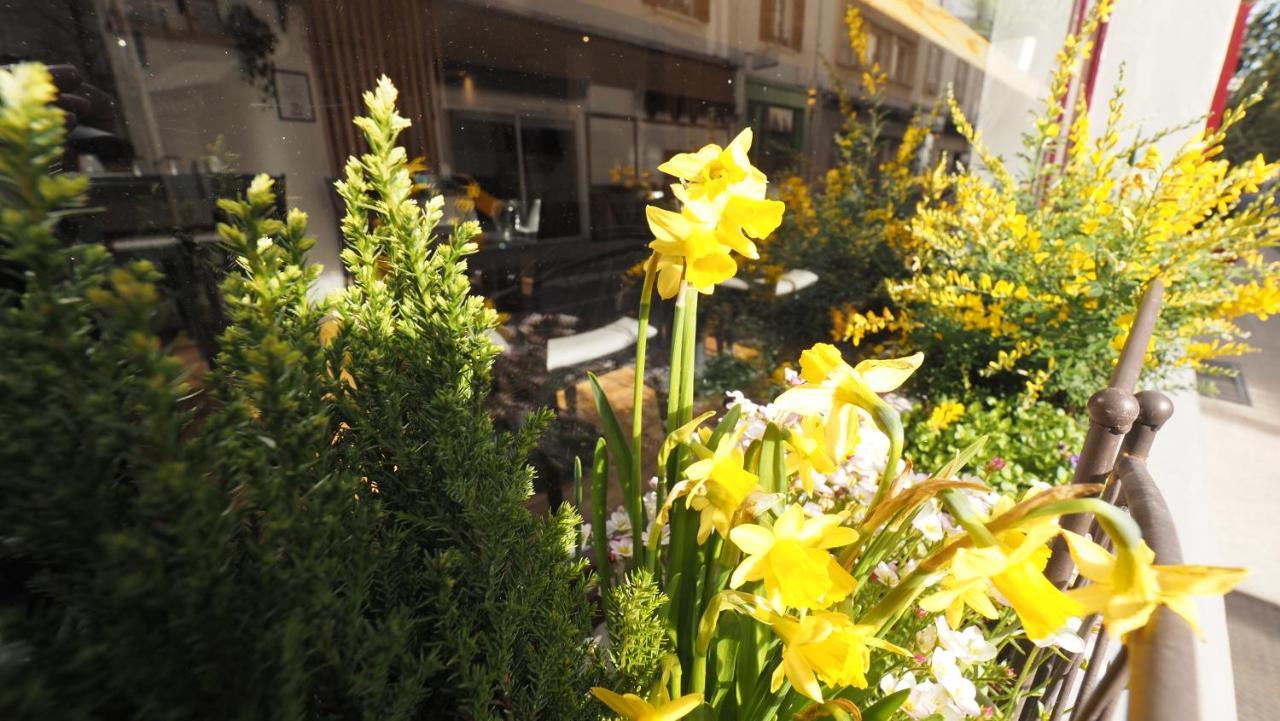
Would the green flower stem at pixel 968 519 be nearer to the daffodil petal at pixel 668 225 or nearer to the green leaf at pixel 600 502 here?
the daffodil petal at pixel 668 225

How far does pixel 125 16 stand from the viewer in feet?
2.72

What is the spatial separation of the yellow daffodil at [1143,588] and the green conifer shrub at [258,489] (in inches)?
20.2

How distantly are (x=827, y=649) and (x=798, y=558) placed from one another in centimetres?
10

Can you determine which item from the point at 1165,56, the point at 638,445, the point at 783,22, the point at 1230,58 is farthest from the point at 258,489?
the point at 1230,58

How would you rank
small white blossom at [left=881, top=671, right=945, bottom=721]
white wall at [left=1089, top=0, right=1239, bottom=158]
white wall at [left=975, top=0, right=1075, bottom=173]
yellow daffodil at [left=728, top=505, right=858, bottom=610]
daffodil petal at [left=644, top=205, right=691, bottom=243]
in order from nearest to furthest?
1. yellow daffodil at [left=728, top=505, right=858, bottom=610]
2. daffodil petal at [left=644, top=205, right=691, bottom=243]
3. small white blossom at [left=881, top=671, right=945, bottom=721]
4. white wall at [left=1089, top=0, right=1239, bottom=158]
5. white wall at [left=975, top=0, right=1075, bottom=173]

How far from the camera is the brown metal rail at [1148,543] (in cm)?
43

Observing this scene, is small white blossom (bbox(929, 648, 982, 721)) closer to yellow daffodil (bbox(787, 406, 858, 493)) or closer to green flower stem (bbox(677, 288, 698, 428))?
yellow daffodil (bbox(787, 406, 858, 493))

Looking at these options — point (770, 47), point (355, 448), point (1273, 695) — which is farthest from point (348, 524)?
point (1273, 695)

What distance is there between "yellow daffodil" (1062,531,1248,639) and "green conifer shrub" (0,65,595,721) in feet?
1.68

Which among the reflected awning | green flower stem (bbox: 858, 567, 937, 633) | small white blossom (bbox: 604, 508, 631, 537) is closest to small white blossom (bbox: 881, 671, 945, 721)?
green flower stem (bbox: 858, 567, 937, 633)

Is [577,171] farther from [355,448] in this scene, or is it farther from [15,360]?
[15,360]

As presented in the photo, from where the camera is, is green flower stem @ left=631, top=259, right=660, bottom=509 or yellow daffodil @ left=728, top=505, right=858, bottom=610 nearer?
yellow daffodil @ left=728, top=505, right=858, bottom=610

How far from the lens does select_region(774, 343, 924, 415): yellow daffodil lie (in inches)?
23.7

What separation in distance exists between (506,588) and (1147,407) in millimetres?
1062
